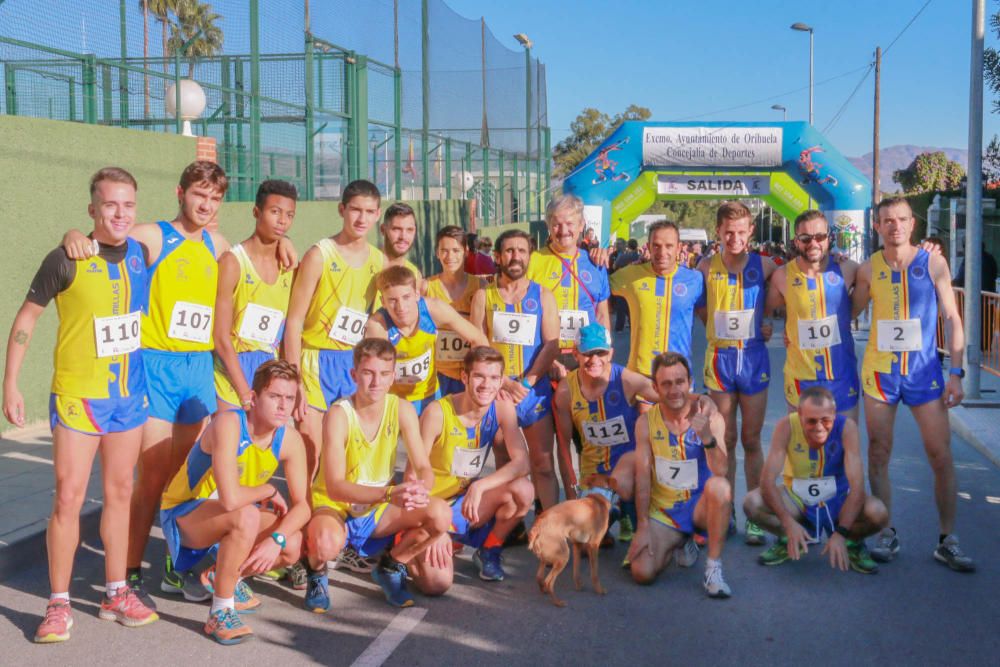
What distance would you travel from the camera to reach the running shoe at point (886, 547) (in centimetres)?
541

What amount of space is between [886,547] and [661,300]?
184 cm

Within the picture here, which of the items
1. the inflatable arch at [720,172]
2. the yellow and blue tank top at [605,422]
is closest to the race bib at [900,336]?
the yellow and blue tank top at [605,422]

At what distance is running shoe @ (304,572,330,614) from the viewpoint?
4.72 m

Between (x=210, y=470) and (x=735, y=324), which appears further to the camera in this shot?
(x=735, y=324)

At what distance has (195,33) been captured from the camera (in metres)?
9.80

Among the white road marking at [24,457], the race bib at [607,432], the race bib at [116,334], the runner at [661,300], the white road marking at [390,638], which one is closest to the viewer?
the white road marking at [390,638]

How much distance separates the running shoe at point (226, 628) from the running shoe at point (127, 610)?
1.02 feet

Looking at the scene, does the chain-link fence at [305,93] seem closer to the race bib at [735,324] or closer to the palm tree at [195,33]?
the palm tree at [195,33]

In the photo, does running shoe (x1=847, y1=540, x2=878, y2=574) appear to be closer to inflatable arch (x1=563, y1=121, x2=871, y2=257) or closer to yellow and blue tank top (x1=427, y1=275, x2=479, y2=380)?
yellow and blue tank top (x1=427, y1=275, x2=479, y2=380)

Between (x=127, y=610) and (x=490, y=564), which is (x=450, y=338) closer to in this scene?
(x=490, y=564)

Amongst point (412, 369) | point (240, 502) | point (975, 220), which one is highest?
point (975, 220)

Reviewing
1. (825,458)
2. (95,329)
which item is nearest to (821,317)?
(825,458)

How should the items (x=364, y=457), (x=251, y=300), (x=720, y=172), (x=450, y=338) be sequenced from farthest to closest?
(x=720, y=172)
(x=450, y=338)
(x=251, y=300)
(x=364, y=457)

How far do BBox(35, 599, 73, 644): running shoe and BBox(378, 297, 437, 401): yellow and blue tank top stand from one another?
6.62ft
